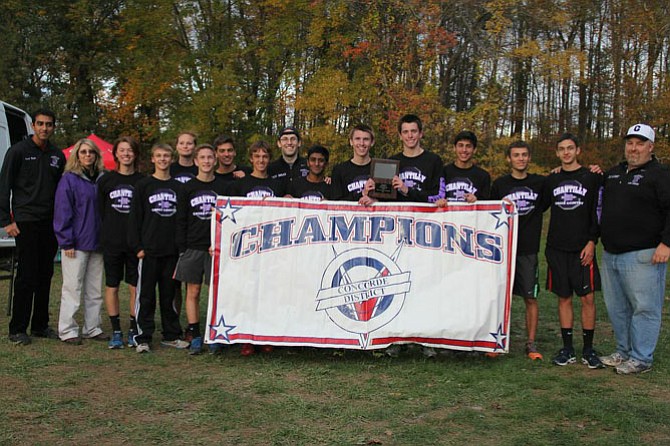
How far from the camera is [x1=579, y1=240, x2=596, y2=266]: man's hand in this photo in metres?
6.45

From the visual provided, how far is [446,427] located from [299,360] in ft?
7.10

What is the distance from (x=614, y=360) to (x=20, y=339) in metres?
5.86

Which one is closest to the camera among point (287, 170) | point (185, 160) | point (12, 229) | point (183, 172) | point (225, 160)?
point (12, 229)

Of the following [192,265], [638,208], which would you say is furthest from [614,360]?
[192,265]

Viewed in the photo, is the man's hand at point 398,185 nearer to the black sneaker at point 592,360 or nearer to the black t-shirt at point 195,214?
the black t-shirt at point 195,214

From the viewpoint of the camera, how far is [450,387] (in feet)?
18.7

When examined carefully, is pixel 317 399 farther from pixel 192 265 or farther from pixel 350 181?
pixel 350 181

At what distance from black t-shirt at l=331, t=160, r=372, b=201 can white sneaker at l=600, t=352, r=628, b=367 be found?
277cm

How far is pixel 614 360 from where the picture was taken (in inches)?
257

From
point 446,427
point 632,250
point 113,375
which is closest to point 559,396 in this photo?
point 446,427

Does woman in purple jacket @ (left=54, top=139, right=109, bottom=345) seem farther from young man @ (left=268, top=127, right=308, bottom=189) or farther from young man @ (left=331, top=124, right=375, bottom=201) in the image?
young man @ (left=331, top=124, right=375, bottom=201)

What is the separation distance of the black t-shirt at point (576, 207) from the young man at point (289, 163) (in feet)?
9.02

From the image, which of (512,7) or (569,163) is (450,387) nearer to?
(569,163)

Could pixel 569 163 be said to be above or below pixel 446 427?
above
